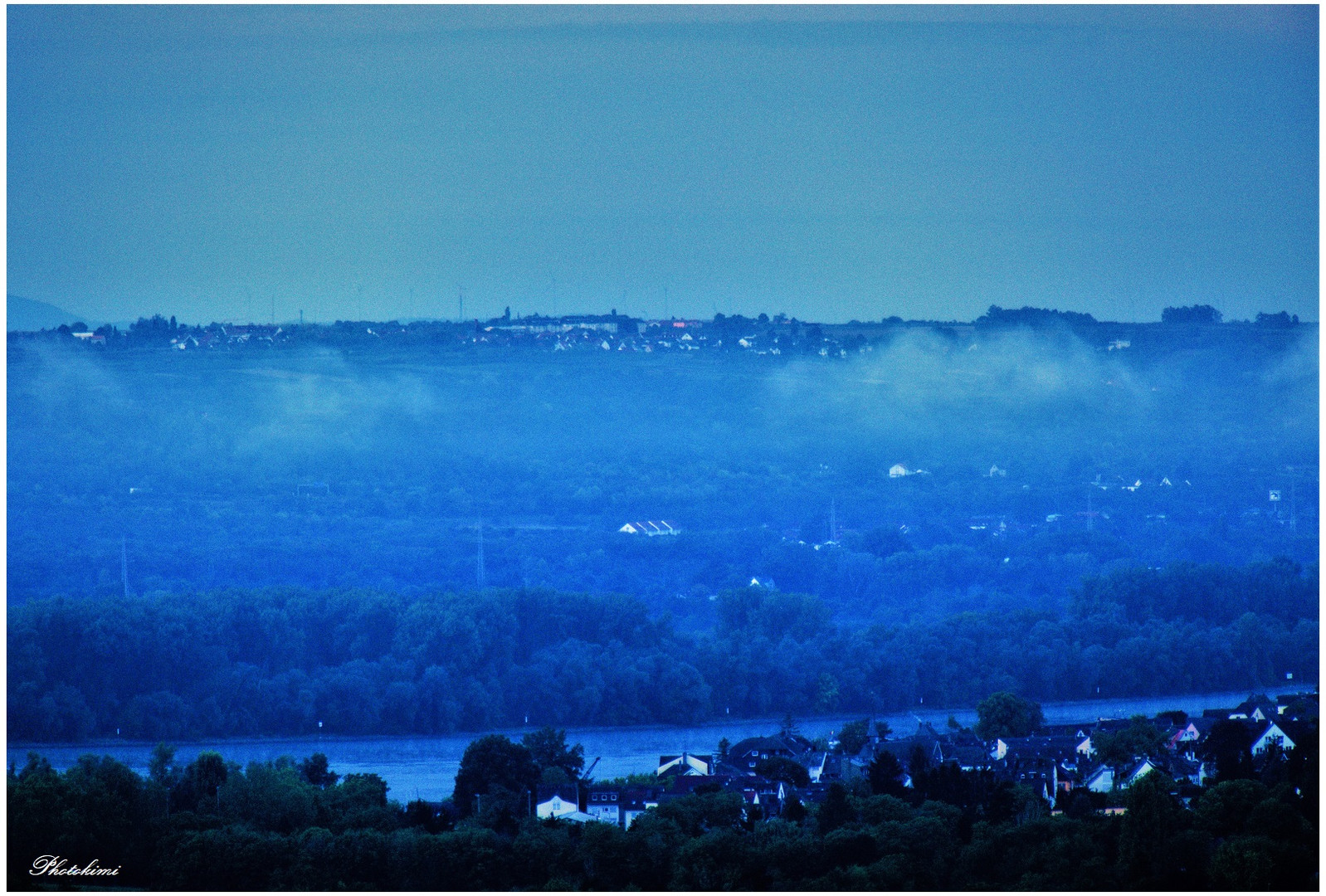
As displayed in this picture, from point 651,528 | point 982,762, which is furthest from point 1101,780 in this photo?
point 651,528

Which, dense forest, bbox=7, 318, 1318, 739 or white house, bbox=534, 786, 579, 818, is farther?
dense forest, bbox=7, 318, 1318, 739

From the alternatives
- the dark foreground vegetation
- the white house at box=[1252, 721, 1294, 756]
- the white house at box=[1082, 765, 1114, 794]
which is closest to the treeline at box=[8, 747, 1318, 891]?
the dark foreground vegetation

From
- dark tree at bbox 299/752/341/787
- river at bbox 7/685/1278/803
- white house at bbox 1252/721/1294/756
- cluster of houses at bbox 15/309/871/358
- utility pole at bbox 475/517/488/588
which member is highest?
cluster of houses at bbox 15/309/871/358

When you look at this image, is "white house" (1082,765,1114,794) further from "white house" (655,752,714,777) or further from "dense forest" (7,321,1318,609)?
"dense forest" (7,321,1318,609)

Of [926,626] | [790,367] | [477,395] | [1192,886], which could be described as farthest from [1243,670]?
[477,395]

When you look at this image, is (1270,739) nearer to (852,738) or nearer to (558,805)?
(852,738)

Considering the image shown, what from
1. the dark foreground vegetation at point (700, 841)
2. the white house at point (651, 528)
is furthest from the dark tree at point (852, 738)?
the white house at point (651, 528)

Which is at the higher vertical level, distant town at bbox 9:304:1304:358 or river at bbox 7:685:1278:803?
distant town at bbox 9:304:1304:358
